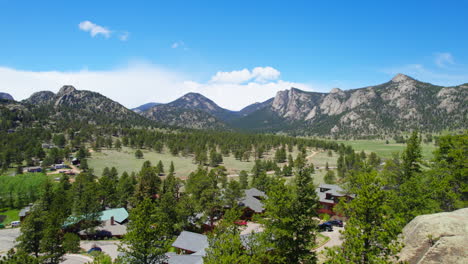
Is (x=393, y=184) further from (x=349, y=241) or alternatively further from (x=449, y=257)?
(x=349, y=241)

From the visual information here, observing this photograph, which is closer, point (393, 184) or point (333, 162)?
point (393, 184)

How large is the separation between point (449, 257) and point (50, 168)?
444ft

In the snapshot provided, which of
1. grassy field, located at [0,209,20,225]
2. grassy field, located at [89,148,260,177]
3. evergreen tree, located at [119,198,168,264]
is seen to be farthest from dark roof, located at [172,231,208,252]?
grassy field, located at [89,148,260,177]

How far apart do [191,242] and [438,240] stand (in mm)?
30564

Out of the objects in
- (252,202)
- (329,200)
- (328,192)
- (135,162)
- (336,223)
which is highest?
(328,192)

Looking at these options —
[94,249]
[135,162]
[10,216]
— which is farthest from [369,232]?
[135,162]

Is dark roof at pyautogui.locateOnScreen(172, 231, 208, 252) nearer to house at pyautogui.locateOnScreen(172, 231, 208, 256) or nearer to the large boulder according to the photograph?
house at pyautogui.locateOnScreen(172, 231, 208, 256)

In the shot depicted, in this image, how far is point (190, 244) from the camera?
36062 mm

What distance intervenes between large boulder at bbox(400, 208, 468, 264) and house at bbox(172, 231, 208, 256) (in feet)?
83.6

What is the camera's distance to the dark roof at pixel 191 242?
3516 cm

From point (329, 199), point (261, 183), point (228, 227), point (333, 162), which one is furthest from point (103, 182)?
point (333, 162)

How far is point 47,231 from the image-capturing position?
28.9 metres

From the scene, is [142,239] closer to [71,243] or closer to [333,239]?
Result: [71,243]

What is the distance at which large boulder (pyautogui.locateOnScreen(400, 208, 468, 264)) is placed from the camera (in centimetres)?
1385
